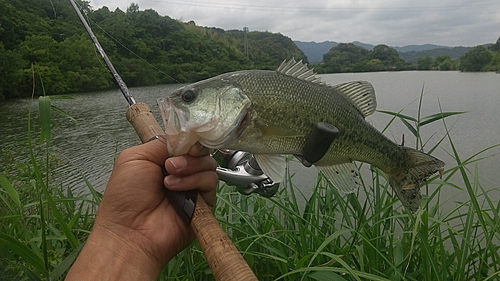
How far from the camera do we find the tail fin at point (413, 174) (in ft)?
6.17

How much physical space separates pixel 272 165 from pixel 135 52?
7775mm

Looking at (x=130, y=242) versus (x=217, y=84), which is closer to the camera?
(x=217, y=84)

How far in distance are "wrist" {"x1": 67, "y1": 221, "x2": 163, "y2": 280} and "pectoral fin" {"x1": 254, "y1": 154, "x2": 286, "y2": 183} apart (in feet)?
2.28

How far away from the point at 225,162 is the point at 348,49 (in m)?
37.8

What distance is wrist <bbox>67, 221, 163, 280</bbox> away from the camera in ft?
5.02

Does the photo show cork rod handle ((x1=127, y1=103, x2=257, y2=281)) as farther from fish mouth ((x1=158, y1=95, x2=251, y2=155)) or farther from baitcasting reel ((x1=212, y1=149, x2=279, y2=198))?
baitcasting reel ((x1=212, y1=149, x2=279, y2=198))

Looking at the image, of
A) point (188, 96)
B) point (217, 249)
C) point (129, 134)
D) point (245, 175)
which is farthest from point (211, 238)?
point (129, 134)

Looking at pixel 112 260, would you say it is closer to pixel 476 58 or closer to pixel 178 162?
pixel 178 162

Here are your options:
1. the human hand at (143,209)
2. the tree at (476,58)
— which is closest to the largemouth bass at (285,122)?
the human hand at (143,209)

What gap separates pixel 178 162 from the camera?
1.56m

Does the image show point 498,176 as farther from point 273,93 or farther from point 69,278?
point 69,278

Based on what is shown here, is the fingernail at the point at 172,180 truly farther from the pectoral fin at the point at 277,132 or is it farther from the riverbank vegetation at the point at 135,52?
the riverbank vegetation at the point at 135,52

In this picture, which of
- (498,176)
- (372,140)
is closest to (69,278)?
(372,140)

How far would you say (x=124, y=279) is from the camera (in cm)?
155
